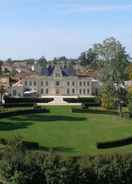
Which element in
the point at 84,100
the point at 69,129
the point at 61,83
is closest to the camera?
the point at 69,129

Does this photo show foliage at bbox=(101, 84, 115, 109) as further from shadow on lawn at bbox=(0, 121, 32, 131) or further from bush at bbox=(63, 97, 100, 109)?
shadow on lawn at bbox=(0, 121, 32, 131)

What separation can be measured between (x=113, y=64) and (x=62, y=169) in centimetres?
5308

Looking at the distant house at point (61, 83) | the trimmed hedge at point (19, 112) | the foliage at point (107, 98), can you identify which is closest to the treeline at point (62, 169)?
the trimmed hedge at point (19, 112)

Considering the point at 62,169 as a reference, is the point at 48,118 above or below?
A: above

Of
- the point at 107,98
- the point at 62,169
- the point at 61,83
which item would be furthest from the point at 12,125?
the point at 61,83

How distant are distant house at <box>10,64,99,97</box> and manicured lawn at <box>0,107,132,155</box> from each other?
41.7 metres

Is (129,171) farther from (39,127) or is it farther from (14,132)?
(39,127)

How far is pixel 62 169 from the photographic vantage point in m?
34.5

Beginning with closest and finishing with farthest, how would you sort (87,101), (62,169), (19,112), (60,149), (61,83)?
(62,169)
(60,149)
(19,112)
(87,101)
(61,83)

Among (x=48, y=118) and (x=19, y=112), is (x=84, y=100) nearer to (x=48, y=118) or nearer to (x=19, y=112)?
(x=19, y=112)

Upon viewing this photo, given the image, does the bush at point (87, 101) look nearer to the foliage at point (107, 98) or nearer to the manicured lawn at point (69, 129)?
the foliage at point (107, 98)

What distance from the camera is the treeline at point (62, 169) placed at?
34.5 meters

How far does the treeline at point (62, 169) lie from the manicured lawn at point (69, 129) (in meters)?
8.23

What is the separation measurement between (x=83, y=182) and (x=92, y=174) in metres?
0.74
